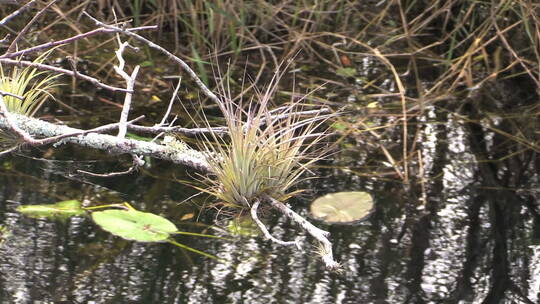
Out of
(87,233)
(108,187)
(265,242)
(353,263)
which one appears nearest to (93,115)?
(108,187)

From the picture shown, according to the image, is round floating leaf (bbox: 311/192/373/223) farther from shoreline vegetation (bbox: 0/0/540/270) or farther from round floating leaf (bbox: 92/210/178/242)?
round floating leaf (bbox: 92/210/178/242)

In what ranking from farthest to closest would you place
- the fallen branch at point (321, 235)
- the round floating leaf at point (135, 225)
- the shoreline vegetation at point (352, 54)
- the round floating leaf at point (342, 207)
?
1. the shoreline vegetation at point (352, 54)
2. the round floating leaf at point (342, 207)
3. the round floating leaf at point (135, 225)
4. the fallen branch at point (321, 235)

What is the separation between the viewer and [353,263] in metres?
1.79

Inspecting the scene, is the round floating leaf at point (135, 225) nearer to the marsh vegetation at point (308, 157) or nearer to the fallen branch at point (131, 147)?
the marsh vegetation at point (308, 157)

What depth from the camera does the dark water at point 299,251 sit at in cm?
167

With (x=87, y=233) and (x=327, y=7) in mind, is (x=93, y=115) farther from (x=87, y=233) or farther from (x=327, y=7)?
(x=327, y=7)

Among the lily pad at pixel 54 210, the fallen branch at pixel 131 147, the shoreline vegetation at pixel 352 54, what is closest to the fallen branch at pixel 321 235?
the fallen branch at pixel 131 147

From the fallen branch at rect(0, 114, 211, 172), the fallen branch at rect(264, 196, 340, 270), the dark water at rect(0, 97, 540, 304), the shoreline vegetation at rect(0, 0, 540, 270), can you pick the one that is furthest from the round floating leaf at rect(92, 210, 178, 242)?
the shoreline vegetation at rect(0, 0, 540, 270)

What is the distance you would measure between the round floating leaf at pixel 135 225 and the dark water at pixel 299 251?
2 centimetres

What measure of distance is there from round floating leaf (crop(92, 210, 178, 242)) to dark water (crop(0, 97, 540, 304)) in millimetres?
20

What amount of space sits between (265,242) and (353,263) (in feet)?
0.69

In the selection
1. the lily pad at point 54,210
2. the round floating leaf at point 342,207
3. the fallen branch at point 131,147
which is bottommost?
the lily pad at point 54,210

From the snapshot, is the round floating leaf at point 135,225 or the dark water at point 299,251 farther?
the round floating leaf at point 135,225

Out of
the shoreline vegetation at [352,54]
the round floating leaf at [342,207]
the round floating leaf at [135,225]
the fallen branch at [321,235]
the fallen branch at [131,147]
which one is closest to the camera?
the fallen branch at [321,235]
